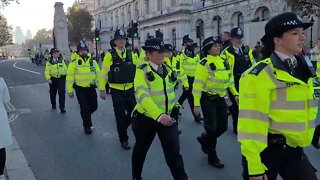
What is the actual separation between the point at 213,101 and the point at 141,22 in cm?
6280

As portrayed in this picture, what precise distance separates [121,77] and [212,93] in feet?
5.73

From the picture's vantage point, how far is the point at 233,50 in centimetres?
700

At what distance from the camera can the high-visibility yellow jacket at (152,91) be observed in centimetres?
414

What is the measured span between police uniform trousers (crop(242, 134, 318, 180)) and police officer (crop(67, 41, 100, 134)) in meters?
5.64

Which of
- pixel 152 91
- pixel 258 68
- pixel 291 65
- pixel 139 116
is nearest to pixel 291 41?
pixel 291 65

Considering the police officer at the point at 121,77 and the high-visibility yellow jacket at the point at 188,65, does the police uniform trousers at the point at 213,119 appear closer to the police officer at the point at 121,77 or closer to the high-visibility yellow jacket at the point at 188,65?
the police officer at the point at 121,77

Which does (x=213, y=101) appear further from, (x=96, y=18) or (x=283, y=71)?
(x=96, y=18)

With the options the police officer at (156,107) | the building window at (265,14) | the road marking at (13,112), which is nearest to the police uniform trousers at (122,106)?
the police officer at (156,107)

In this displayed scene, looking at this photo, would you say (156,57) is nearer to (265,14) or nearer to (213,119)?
(213,119)

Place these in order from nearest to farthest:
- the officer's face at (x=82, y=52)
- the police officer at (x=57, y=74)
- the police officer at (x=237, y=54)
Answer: the police officer at (x=237, y=54) < the officer's face at (x=82, y=52) < the police officer at (x=57, y=74)

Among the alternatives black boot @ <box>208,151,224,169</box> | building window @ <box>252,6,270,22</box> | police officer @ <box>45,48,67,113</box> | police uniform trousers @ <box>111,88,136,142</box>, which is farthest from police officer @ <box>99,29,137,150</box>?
building window @ <box>252,6,270,22</box>

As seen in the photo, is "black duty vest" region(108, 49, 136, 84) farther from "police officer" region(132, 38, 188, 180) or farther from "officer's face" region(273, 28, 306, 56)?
"officer's face" region(273, 28, 306, 56)

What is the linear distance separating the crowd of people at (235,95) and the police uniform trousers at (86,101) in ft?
0.07

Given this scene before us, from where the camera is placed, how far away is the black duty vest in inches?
255
